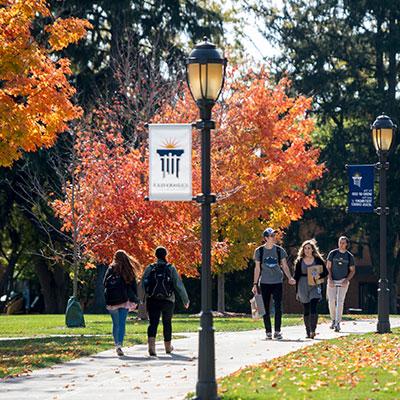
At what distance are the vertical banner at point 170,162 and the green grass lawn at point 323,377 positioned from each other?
89.6 inches

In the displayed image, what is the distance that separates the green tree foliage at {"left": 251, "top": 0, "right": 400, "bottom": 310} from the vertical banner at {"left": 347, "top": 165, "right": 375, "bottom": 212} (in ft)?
78.9

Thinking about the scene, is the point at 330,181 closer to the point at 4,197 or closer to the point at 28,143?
the point at 4,197

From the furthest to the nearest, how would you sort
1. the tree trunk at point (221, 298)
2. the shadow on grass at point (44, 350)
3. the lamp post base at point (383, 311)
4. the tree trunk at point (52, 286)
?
the tree trunk at point (52, 286), the tree trunk at point (221, 298), the lamp post base at point (383, 311), the shadow on grass at point (44, 350)

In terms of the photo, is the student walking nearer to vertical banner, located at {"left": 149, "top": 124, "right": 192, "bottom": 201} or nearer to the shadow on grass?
the shadow on grass

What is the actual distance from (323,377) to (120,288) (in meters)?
5.60

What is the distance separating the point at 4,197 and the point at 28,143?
23.7 m

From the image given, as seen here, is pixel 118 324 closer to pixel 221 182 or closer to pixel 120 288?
pixel 120 288

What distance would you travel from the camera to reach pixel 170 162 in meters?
14.0

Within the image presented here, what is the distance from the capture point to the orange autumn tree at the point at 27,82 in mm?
22297

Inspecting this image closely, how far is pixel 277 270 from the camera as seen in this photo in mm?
22219

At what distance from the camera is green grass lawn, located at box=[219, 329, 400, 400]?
42.8ft

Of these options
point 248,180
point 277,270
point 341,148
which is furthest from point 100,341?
point 341,148

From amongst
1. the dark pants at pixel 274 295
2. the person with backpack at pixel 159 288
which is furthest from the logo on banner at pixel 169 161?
the dark pants at pixel 274 295

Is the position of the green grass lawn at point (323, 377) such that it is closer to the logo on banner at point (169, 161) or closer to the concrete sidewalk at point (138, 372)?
the concrete sidewalk at point (138, 372)
